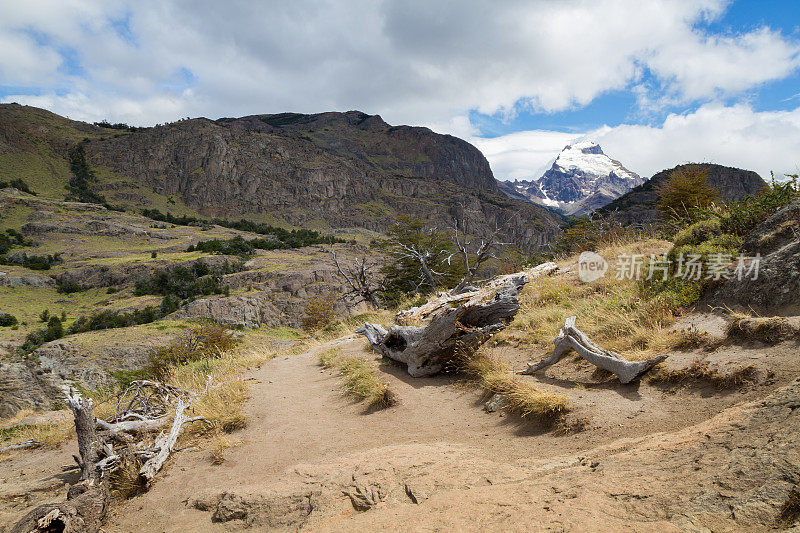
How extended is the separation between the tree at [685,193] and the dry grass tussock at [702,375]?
1093cm

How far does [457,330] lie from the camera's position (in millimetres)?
6992

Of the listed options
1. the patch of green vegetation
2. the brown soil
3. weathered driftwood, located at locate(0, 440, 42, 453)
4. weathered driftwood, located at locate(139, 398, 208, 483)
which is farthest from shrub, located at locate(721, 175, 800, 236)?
the patch of green vegetation

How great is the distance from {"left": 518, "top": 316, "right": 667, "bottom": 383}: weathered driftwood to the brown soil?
0.19 m

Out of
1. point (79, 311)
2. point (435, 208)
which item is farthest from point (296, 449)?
point (435, 208)

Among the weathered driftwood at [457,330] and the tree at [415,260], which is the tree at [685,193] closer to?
the tree at [415,260]

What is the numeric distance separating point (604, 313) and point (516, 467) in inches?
172

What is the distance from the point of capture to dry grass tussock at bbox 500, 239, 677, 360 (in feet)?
18.5

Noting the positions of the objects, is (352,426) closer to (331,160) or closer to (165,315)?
(165,315)

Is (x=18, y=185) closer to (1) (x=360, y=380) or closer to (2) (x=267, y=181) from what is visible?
(2) (x=267, y=181)

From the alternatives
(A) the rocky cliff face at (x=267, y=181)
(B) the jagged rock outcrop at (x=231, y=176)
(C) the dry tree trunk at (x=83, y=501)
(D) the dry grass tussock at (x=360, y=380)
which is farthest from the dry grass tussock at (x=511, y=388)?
(A) the rocky cliff face at (x=267, y=181)

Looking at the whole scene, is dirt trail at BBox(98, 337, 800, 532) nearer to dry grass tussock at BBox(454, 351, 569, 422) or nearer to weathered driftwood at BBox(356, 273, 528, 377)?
dry grass tussock at BBox(454, 351, 569, 422)

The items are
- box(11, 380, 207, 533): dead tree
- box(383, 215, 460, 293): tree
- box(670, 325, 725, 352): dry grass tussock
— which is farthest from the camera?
box(383, 215, 460, 293): tree

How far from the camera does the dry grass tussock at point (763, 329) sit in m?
4.27

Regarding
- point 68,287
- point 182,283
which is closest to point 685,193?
point 182,283
